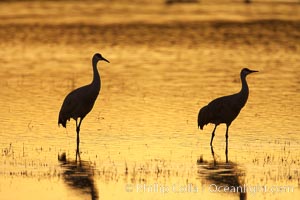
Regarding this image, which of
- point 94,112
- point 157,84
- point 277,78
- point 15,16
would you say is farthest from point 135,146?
point 15,16

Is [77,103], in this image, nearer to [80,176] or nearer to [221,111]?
[221,111]

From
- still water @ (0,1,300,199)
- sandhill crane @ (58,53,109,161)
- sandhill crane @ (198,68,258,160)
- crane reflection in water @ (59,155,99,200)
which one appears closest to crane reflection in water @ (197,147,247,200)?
still water @ (0,1,300,199)

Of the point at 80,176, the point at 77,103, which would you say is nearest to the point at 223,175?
the point at 80,176

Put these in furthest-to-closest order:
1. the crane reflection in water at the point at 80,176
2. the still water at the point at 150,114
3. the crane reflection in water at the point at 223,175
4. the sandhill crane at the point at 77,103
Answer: the sandhill crane at the point at 77,103 < the still water at the point at 150,114 < the crane reflection in water at the point at 223,175 < the crane reflection in water at the point at 80,176

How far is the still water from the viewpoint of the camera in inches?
592

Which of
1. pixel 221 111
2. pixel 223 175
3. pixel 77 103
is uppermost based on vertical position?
pixel 77 103

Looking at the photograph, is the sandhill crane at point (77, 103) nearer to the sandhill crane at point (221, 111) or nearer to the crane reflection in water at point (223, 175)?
the sandhill crane at point (221, 111)

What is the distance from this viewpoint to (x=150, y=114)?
→ 22109mm

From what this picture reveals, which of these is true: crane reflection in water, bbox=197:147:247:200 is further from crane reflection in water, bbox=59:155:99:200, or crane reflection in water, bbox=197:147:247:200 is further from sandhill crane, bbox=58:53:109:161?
sandhill crane, bbox=58:53:109:161

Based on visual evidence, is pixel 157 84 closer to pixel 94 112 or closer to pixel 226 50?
pixel 94 112

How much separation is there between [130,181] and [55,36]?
1225 inches

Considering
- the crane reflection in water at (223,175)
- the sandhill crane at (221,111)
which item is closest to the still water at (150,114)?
the crane reflection in water at (223,175)

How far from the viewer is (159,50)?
39.4 meters

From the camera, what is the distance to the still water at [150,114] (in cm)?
1505
